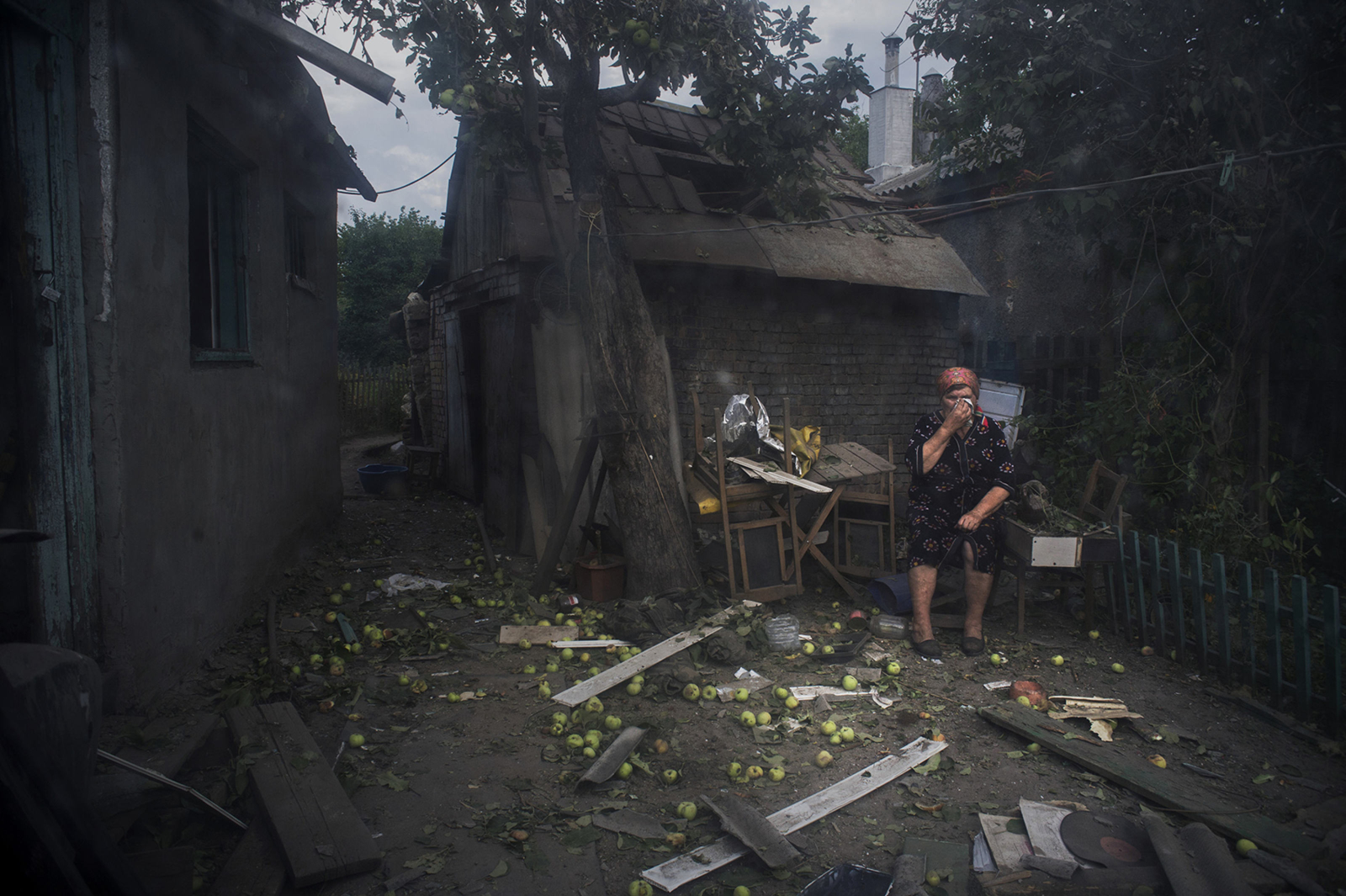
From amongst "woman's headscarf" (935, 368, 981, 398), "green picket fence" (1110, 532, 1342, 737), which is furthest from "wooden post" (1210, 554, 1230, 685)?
"woman's headscarf" (935, 368, 981, 398)

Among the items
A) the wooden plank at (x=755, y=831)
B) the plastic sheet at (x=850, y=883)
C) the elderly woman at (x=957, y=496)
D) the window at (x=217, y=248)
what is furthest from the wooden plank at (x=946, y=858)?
the window at (x=217, y=248)

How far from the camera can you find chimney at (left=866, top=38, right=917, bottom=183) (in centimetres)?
1673

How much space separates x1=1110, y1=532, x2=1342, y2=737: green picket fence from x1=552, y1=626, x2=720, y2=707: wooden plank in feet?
9.56

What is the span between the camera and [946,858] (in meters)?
2.89

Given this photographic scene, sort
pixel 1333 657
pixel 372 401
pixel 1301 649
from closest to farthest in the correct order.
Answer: pixel 1333 657 → pixel 1301 649 → pixel 372 401

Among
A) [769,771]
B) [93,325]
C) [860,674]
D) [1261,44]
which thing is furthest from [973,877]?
[1261,44]

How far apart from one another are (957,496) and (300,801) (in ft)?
13.5

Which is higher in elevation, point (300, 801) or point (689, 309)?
point (689, 309)

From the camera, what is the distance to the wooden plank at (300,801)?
268cm

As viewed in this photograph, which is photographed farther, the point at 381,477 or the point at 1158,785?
the point at 381,477

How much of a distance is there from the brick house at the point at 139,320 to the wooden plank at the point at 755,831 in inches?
98.3

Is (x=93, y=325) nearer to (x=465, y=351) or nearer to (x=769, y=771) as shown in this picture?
(x=769, y=771)

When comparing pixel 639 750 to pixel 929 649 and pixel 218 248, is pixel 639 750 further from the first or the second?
pixel 218 248

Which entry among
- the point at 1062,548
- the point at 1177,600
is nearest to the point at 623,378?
the point at 1062,548
